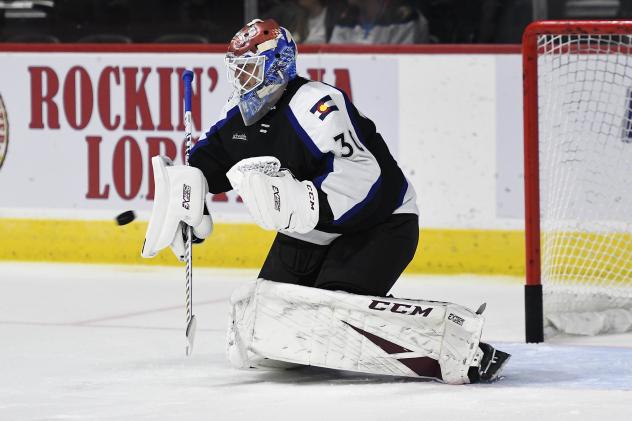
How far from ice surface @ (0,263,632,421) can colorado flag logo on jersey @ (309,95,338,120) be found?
71 centimetres

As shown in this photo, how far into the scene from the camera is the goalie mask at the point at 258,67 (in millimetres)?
4098

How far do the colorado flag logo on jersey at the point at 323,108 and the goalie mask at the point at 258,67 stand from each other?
0.14 metres

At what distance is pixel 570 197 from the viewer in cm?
568

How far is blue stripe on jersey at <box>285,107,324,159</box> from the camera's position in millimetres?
4016

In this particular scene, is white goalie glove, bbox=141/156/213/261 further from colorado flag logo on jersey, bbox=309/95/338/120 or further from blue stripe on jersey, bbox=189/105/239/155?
colorado flag logo on jersey, bbox=309/95/338/120

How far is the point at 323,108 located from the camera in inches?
159

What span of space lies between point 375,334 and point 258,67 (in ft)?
2.55

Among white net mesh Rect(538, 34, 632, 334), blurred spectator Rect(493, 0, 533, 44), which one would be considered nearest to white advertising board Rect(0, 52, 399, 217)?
blurred spectator Rect(493, 0, 533, 44)

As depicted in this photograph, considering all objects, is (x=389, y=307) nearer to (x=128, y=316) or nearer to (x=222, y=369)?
(x=222, y=369)

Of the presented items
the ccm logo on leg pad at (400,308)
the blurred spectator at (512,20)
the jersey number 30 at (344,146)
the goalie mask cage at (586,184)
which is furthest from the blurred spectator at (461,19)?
the ccm logo on leg pad at (400,308)

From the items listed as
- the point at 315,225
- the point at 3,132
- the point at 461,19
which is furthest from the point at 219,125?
the point at 3,132

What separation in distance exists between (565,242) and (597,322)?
0.64 meters

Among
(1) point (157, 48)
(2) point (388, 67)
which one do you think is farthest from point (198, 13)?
(2) point (388, 67)

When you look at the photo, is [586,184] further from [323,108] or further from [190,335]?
[190,335]
